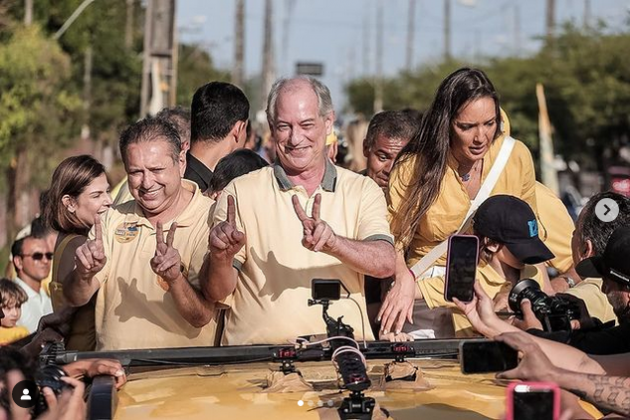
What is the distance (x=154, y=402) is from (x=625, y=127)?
46.5 meters

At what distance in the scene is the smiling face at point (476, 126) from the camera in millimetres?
6957

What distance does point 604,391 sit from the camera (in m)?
4.38

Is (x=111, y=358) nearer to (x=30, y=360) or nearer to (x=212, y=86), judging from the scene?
(x=30, y=360)

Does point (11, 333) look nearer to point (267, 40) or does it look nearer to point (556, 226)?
point (556, 226)

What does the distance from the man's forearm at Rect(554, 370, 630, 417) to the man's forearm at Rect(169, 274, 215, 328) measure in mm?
2082

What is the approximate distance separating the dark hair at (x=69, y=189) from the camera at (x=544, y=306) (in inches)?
107

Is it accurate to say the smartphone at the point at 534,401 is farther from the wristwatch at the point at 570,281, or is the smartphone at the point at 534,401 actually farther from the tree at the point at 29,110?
the tree at the point at 29,110

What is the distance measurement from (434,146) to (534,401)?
355 centimetres

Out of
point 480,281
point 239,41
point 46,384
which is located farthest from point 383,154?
point 239,41

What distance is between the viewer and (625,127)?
49625 millimetres

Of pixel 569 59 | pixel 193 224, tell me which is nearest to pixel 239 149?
pixel 193 224

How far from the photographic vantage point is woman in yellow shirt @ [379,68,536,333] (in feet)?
22.8

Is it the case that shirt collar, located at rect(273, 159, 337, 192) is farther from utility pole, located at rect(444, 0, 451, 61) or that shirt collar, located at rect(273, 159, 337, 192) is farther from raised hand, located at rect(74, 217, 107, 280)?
utility pole, located at rect(444, 0, 451, 61)

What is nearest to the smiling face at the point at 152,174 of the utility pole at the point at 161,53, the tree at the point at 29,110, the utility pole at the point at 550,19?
the utility pole at the point at 161,53
